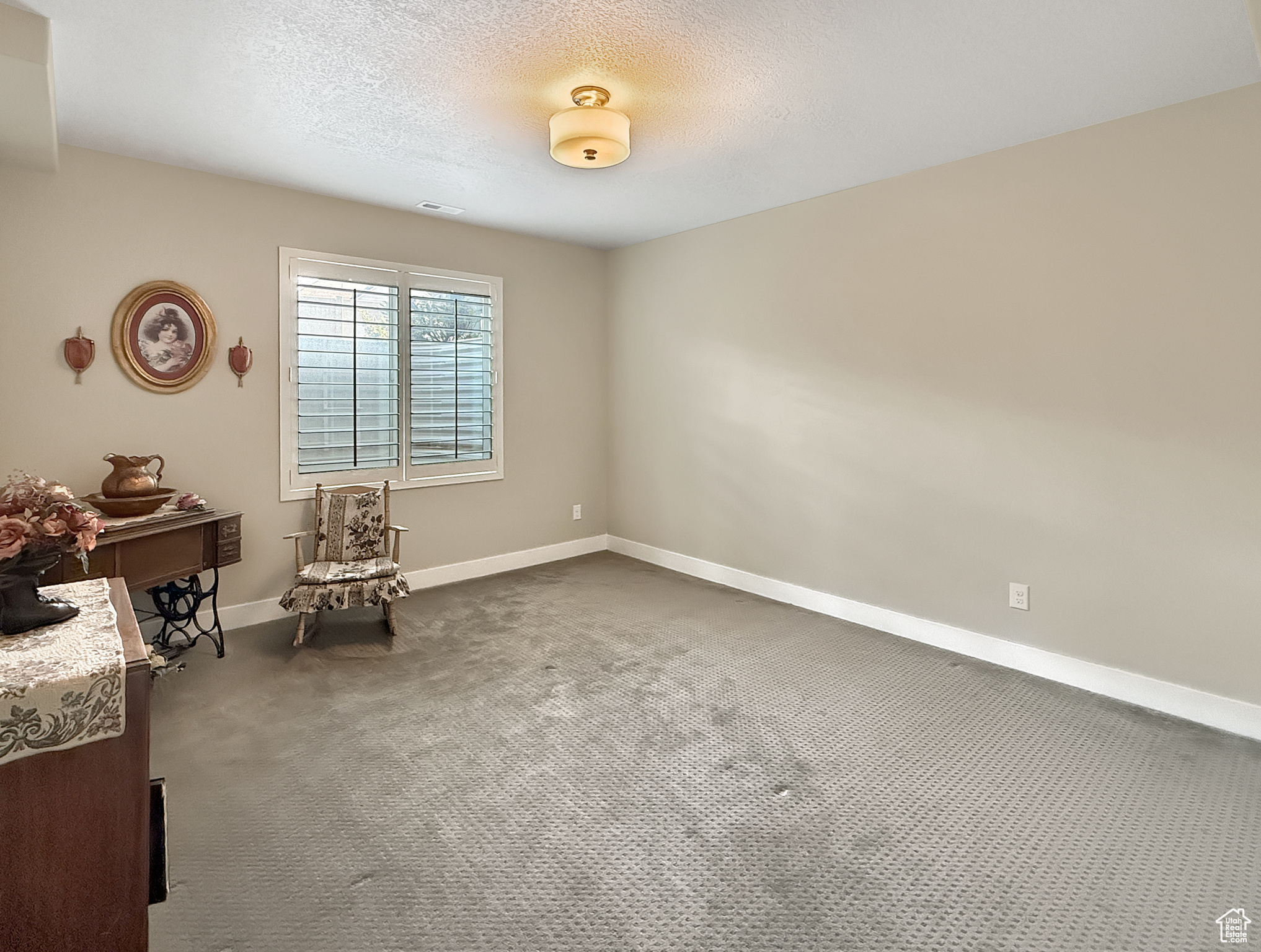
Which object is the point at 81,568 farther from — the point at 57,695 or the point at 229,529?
the point at 57,695

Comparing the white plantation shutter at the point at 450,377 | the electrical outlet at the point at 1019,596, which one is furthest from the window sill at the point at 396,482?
the electrical outlet at the point at 1019,596

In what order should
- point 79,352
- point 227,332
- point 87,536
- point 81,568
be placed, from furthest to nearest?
point 227,332
point 79,352
point 81,568
point 87,536

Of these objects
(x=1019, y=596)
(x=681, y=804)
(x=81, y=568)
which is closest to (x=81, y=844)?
(x=681, y=804)

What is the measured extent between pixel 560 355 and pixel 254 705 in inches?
137

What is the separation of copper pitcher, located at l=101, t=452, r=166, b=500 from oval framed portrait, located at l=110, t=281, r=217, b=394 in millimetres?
516

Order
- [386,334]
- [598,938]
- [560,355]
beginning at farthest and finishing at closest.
A: 1. [560,355]
2. [386,334]
3. [598,938]

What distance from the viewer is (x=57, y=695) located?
1330mm

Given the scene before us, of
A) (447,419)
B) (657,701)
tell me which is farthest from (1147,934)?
(447,419)

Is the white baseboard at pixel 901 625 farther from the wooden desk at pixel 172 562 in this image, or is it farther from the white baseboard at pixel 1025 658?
the wooden desk at pixel 172 562

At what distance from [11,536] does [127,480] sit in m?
2.07

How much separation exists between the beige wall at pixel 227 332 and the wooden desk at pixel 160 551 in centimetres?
49

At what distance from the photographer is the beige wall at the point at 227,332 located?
11.0 ft

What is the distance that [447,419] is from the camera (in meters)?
4.96

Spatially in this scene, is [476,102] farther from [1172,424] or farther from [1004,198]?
[1172,424]
